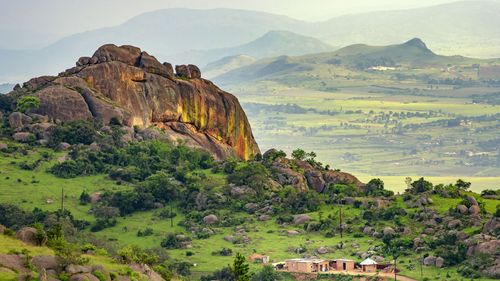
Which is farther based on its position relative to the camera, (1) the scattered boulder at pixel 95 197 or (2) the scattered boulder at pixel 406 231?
(1) the scattered boulder at pixel 95 197

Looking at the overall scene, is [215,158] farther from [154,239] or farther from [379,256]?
[379,256]

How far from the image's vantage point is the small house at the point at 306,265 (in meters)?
99.9

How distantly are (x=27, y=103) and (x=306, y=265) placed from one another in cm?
4632

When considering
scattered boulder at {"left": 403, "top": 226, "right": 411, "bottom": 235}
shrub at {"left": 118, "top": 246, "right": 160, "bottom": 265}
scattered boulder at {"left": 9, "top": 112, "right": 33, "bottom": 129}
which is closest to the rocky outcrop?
scattered boulder at {"left": 403, "top": 226, "right": 411, "bottom": 235}

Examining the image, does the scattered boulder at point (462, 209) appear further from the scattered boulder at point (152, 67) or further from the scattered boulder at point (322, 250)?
the scattered boulder at point (152, 67)

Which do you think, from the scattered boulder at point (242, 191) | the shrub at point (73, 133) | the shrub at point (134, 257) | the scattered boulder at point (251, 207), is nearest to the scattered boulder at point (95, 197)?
the shrub at point (73, 133)

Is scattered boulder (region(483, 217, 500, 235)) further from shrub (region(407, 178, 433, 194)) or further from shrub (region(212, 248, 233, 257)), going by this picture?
shrub (region(212, 248, 233, 257))

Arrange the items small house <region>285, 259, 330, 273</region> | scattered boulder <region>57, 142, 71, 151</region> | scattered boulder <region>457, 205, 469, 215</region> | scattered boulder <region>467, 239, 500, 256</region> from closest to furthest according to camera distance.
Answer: scattered boulder <region>467, 239, 500, 256</region>, small house <region>285, 259, 330, 273</region>, scattered boulder <region>457, 205, 469, 215</region>, scattered boulder <region>57, 142, 71, 151</region>

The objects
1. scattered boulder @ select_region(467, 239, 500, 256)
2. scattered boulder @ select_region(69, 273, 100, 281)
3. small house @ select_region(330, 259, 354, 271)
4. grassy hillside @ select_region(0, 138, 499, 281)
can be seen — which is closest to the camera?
scattered boulder @ select_region(69, 273, 100, 281)

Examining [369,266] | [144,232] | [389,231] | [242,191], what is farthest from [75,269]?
[242,191]

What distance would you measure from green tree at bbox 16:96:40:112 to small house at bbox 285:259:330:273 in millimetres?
44062

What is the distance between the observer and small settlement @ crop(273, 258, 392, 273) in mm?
99812

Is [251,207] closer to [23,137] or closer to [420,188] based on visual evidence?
[420,188]

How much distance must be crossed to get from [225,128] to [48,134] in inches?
1019
